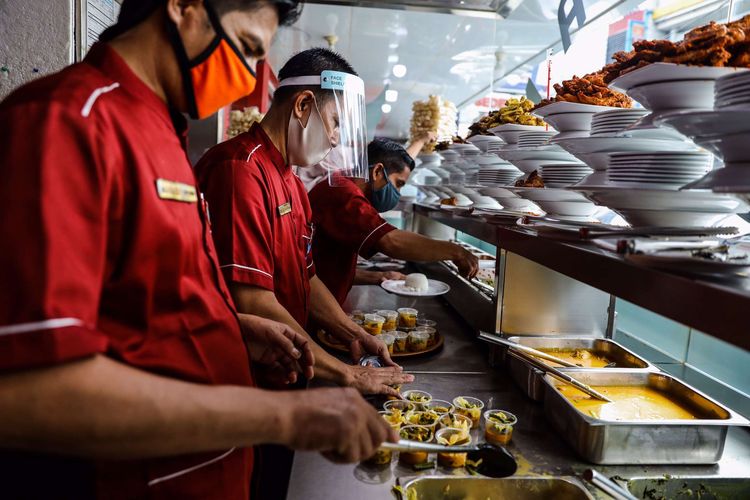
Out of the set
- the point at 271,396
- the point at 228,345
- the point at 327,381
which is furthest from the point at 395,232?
the point at 271,396

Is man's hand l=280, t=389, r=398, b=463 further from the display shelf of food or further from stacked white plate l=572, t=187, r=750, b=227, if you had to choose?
stacked white plate l=572, t=187, r=750, b=227

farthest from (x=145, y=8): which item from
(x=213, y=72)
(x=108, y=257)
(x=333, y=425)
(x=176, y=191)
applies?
(x=333, y=425)

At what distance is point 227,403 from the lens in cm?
87

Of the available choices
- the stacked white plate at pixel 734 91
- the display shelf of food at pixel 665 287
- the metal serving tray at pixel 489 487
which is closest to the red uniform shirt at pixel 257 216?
the metal serving tray at pixel 489 487

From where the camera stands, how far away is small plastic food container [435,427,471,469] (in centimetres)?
152

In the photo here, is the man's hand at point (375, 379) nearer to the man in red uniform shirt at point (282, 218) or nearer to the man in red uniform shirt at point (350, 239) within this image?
the man in red uniform shirt at point (282, 218)

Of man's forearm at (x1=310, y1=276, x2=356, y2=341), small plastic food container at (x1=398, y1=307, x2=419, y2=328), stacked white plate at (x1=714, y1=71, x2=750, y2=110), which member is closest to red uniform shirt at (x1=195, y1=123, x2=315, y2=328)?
man's forearm at (x1=310, y1=276, x2=356, y2=341)

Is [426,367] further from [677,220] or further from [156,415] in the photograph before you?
[156,415]

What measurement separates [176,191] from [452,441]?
111 cm

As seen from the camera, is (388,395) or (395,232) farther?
(395,232)

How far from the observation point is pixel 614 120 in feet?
5.22

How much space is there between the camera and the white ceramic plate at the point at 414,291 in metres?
3.12

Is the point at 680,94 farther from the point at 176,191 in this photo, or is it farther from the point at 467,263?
the point at 467,263

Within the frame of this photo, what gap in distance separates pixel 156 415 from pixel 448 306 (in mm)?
2779
